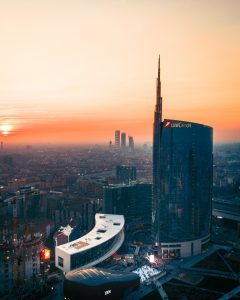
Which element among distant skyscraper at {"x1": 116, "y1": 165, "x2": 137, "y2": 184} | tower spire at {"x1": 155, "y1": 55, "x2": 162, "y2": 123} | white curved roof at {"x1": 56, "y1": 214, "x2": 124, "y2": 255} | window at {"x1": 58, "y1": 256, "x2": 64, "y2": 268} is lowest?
window at {"x1": 58, "y1": 256, "x2": 64, "y2": 268}

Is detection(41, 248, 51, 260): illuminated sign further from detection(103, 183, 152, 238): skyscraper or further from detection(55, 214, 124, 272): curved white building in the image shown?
detection(103, 183, 152, 238): skyscraper

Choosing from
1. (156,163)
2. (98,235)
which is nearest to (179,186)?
(156,163)

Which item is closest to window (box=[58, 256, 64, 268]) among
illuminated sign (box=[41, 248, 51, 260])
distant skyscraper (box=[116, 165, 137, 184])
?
illuminated sign (box=[41, 248, 51, 260])

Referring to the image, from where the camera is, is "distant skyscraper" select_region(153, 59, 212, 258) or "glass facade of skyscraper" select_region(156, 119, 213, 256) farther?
"glass facade of skyscraper" select_region(156, 119, 213, 256)

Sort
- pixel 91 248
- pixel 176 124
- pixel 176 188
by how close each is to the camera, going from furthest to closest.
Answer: pixel 176 188, pixel 176 124, pixel 91 248

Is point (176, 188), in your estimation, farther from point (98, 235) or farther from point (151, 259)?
point (98, 235)

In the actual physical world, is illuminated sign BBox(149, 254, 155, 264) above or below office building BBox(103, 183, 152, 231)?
below

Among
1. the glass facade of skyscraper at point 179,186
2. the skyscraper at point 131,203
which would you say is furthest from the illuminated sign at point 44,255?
the skyscraper at point 131,203
